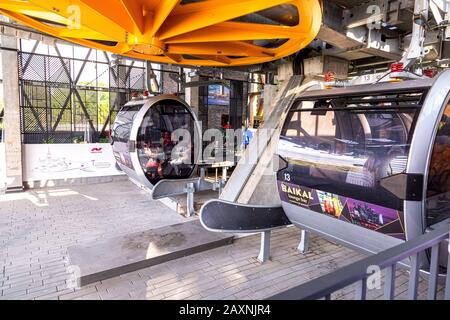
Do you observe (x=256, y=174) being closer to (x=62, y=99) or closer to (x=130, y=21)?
(x=130, y=21)

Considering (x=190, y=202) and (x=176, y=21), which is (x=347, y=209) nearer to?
(x=176, y=21)

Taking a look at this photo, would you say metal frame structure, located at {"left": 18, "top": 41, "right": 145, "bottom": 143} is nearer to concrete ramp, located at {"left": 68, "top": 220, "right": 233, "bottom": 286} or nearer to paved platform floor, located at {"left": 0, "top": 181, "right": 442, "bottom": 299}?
paved platform floor, located at {"left": 0, "top": 181, "right": 442, "bottom": 299}

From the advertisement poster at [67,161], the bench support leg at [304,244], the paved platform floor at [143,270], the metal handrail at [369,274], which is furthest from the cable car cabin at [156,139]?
the metal handrail at [369,274]

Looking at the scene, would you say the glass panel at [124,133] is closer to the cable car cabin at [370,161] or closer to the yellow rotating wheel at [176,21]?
the yellow rotating wheel at [176,21]

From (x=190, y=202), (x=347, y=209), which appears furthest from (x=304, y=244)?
(x=190, y=202)

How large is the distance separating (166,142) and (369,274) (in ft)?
19.7

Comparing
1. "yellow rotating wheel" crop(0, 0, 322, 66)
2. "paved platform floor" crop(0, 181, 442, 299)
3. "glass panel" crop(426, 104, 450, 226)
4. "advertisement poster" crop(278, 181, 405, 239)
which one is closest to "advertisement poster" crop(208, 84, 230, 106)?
"yellow rotating wheel" crop(0, 0, 322, 66)

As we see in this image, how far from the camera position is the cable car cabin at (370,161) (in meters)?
2.22

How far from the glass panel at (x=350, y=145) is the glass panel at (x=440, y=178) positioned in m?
0.29

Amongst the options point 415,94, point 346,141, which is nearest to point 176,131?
point 346,141

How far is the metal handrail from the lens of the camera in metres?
1.12

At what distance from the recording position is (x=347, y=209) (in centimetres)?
276

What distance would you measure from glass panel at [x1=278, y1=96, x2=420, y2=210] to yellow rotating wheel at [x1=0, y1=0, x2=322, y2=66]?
127cm
